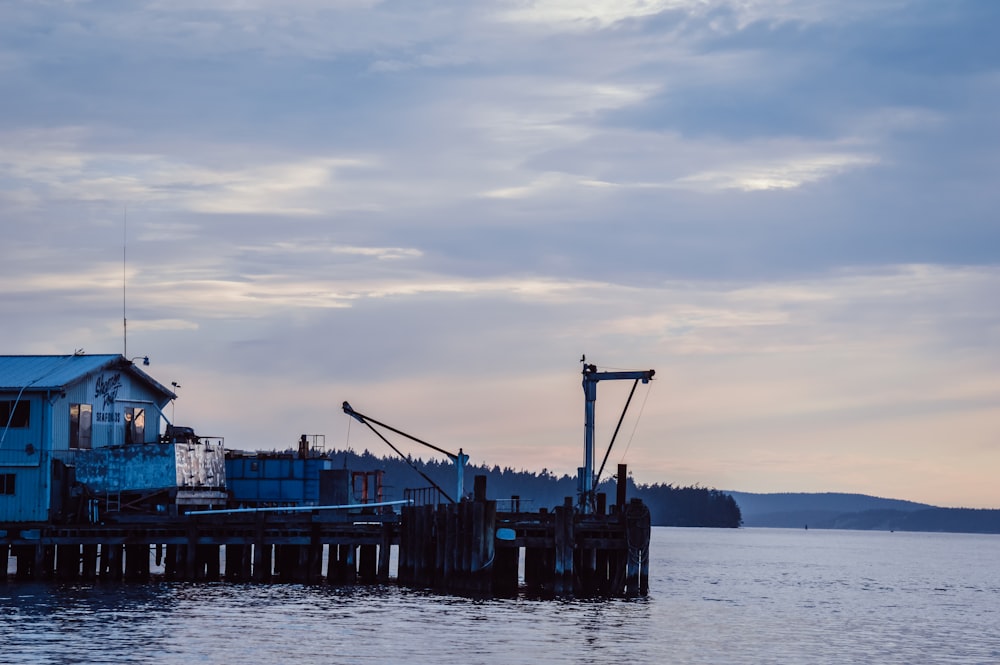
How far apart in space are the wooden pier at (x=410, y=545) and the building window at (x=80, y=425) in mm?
4267

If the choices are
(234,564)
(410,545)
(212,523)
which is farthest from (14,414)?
(410,545)

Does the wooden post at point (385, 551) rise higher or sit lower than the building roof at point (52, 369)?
lower

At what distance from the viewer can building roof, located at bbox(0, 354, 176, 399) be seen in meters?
68.1

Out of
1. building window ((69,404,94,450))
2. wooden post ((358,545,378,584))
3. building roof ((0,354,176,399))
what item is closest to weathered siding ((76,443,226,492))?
building window ((69,404,94,450))

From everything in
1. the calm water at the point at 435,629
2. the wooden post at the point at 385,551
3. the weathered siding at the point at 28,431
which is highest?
the weathered siding at the point at 28,431

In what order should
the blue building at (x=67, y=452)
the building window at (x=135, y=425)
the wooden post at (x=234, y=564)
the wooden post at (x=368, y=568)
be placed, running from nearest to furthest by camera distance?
the blue building at (x=67, y=452) → the wooden post at (x=368, y=568) → the wooden post at (x=234, y=564) → the building window at (x=135, y=425)

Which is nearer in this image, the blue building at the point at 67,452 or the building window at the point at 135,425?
the blue building at the point at 67,452

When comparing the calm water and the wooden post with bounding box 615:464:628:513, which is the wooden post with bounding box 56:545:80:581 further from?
the wooden post with bounding box 615:464:628:513

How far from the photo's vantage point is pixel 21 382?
6862 cm

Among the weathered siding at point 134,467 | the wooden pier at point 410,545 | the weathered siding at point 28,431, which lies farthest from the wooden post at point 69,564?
the weathered siding at point 28,431

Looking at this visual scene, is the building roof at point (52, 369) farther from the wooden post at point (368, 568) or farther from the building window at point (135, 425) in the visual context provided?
the wooden post at point (368, 568)

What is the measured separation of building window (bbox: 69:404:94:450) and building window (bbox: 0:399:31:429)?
6.69ft

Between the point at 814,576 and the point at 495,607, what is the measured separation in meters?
72.2

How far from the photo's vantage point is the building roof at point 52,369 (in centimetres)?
6806
